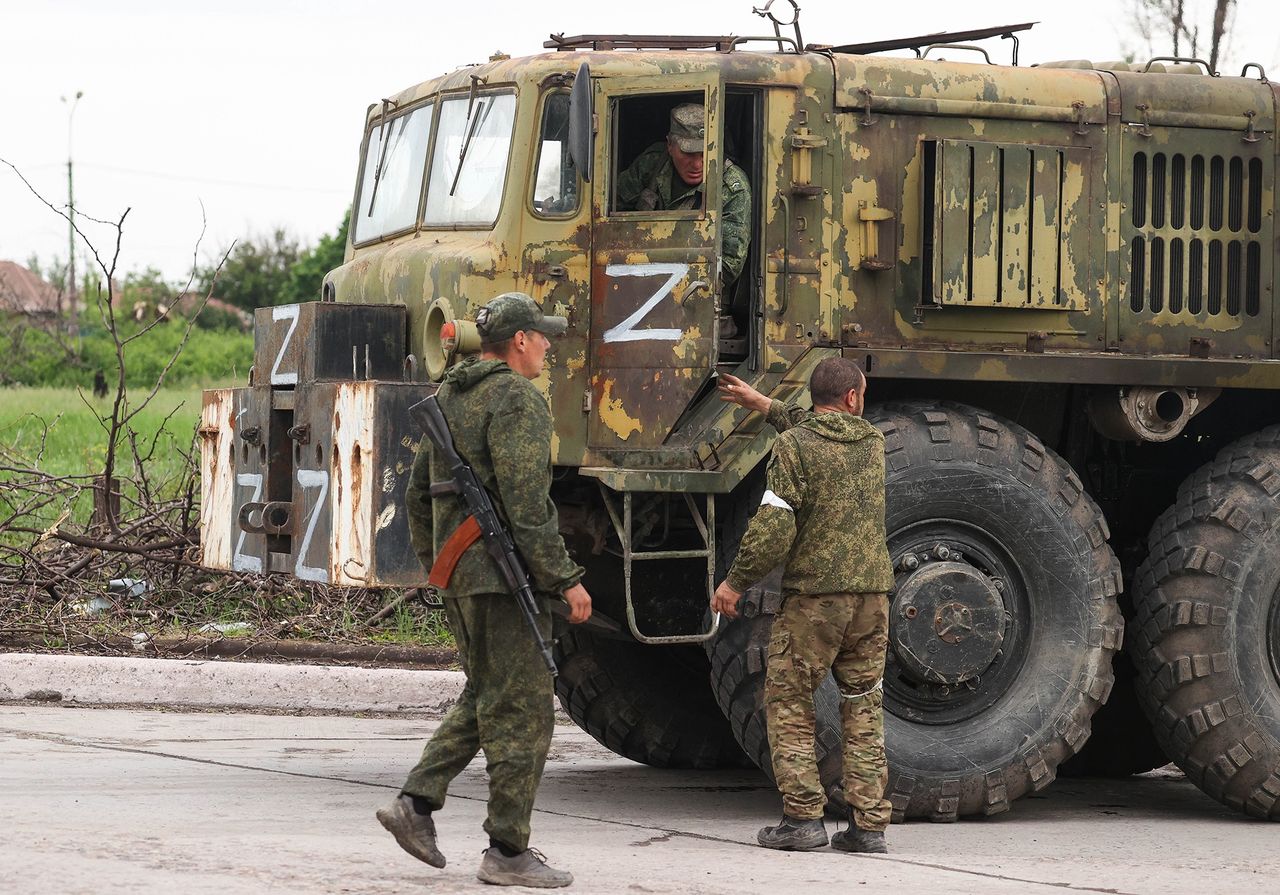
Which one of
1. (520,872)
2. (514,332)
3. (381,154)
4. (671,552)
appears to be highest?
(381,154)

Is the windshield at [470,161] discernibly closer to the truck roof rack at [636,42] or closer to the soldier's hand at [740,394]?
the truck roof rack at [636,42]

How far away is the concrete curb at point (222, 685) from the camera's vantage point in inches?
422

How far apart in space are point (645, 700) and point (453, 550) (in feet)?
10.4

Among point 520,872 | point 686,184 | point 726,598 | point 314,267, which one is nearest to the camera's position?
point 520,872

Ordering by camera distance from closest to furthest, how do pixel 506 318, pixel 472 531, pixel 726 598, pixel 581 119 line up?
pixel 472 531 → pixel 506 318 → pixel 726 598 → pixel 581 119

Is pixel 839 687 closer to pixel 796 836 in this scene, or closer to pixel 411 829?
pixel 796 836

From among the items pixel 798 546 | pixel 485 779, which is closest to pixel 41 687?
pixel 485 779

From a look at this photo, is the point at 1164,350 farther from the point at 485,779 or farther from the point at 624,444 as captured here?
the point at 485,779

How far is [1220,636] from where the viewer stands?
7.64m

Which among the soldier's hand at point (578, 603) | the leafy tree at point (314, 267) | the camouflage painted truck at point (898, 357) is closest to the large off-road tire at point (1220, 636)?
the camouflage painted truck at point (898, 357)

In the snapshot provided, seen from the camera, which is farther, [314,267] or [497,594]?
[314,267]

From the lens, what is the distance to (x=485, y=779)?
328 inches

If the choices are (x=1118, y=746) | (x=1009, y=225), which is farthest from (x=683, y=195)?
(x=1118, y=746)

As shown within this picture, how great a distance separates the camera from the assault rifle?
580 cm
